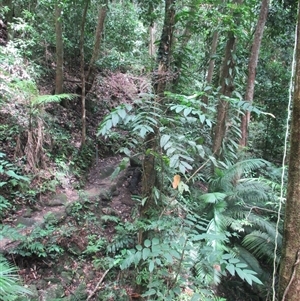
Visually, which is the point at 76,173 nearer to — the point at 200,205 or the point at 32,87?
the point at 32,87

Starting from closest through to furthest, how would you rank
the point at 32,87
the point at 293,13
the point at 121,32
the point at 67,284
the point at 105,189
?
the point at 67,284
the point at 32,87
the point at 105,189
the point at 293,13
the point at 121,32

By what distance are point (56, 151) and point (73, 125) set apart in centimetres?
130

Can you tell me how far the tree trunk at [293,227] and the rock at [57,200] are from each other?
12.3 ft

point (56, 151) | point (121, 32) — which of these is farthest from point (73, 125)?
point (121, 32)

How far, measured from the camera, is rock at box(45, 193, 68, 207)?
452 cm

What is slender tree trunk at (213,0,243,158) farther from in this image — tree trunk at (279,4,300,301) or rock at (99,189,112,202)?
tree trunk at (279,4,300,301)

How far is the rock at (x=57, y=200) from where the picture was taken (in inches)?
178

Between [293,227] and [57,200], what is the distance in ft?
12.7

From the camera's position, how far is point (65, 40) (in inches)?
279

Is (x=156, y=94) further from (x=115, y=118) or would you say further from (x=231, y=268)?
(x=231, y=268)

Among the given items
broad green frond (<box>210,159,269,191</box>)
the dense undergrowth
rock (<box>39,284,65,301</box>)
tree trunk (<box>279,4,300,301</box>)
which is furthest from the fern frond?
tree trunk (<box>279,4,300,301</box>)

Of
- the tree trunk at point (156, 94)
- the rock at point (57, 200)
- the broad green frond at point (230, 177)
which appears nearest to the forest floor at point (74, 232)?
the rock at point (57, 200)

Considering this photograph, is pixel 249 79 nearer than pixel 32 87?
No

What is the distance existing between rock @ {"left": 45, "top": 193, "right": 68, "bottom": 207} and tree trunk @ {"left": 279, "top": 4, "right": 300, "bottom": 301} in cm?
374
